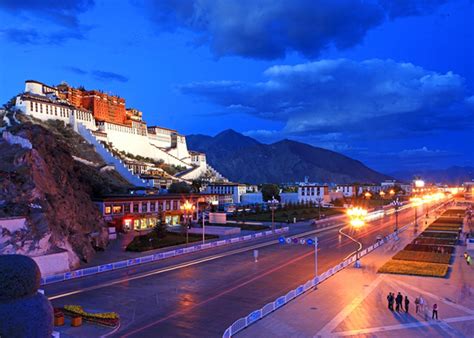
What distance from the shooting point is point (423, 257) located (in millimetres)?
44406

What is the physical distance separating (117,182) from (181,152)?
63.0m

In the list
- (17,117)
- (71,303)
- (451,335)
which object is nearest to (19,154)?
(71,303)

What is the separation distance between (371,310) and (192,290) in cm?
1272

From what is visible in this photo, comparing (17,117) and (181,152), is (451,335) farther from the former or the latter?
(181,152)

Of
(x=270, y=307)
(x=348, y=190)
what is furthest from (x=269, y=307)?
(x=348, y=190)

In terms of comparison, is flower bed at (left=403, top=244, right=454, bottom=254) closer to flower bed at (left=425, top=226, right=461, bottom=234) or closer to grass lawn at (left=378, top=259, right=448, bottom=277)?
grass lawn at (left=378, top=259, right=448, bottom=277)

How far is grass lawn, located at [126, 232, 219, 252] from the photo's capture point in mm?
A: 49031

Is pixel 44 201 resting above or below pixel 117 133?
below

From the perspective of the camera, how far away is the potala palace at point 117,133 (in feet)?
354

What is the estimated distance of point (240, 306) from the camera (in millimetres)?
26984

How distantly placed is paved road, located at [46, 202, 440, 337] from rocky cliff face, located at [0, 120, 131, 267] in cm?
592

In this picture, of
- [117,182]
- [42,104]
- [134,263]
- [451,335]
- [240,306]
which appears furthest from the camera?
[42,104]

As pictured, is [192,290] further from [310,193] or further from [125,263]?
[310,193]

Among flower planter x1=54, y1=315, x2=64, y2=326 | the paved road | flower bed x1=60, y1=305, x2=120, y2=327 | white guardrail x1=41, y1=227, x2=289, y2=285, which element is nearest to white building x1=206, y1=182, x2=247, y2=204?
white guardrail x1=41, y1=227, x2=289, y2=285
